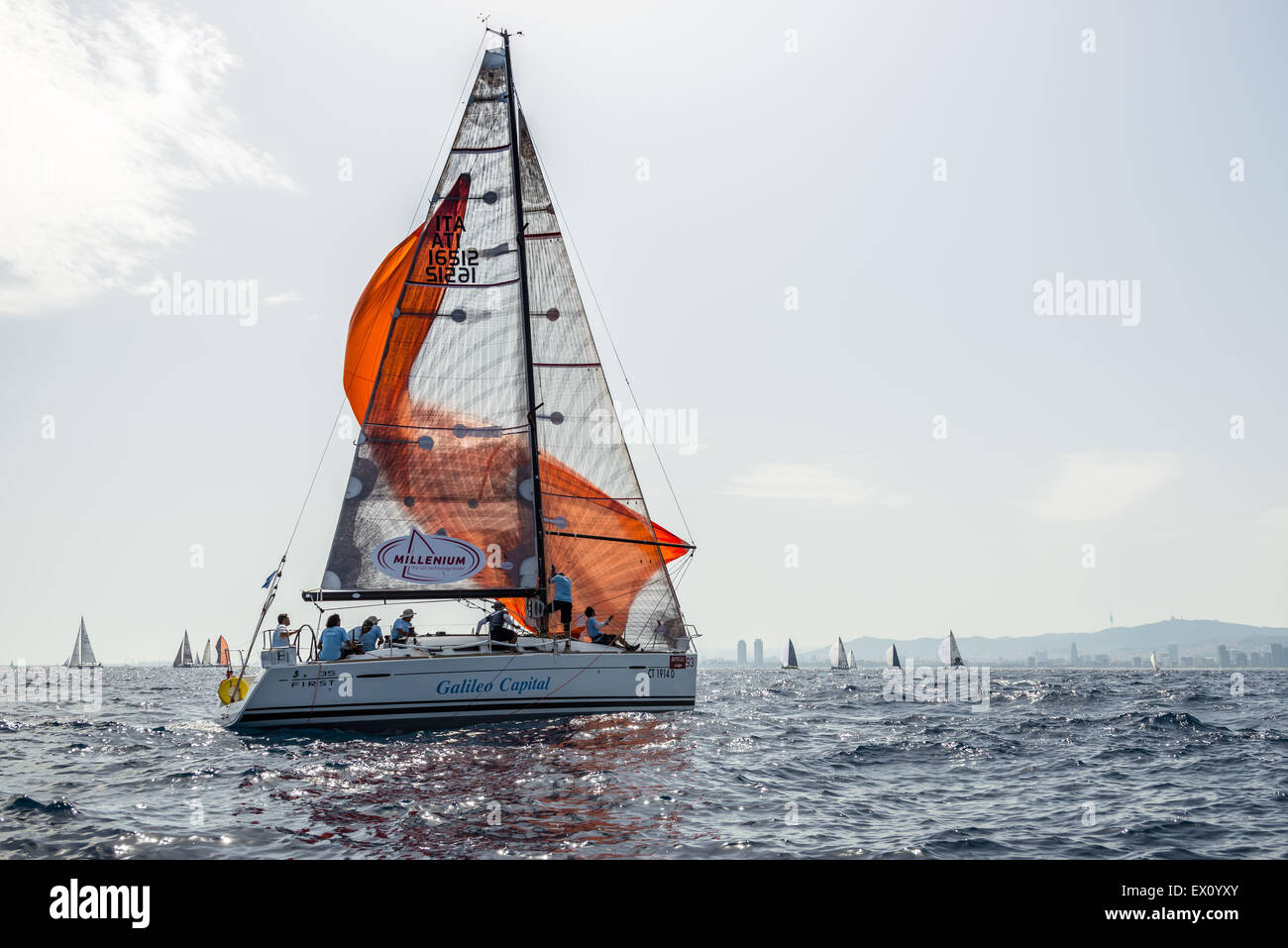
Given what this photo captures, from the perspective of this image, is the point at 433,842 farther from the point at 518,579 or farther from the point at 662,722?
the point at 518,579

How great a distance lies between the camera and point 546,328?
2259 centimetres

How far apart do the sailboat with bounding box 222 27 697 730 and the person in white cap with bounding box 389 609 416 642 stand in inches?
11.6

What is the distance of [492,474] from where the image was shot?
69.9 ft

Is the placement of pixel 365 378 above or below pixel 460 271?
below

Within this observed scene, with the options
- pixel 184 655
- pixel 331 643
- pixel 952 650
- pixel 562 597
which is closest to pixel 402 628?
pixel 331 643

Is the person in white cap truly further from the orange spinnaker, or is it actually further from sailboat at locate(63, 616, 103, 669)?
sailboat at locate(63, 616, 103, 669)

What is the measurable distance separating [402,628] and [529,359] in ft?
23.1

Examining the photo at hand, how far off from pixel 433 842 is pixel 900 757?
9.18 meters

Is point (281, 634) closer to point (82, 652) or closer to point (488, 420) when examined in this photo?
point (488, 420)

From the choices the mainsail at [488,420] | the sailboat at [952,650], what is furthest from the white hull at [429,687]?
the sailboat at [952,650]

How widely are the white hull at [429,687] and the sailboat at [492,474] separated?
44 millimetres

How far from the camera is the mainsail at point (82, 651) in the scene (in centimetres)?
11825
